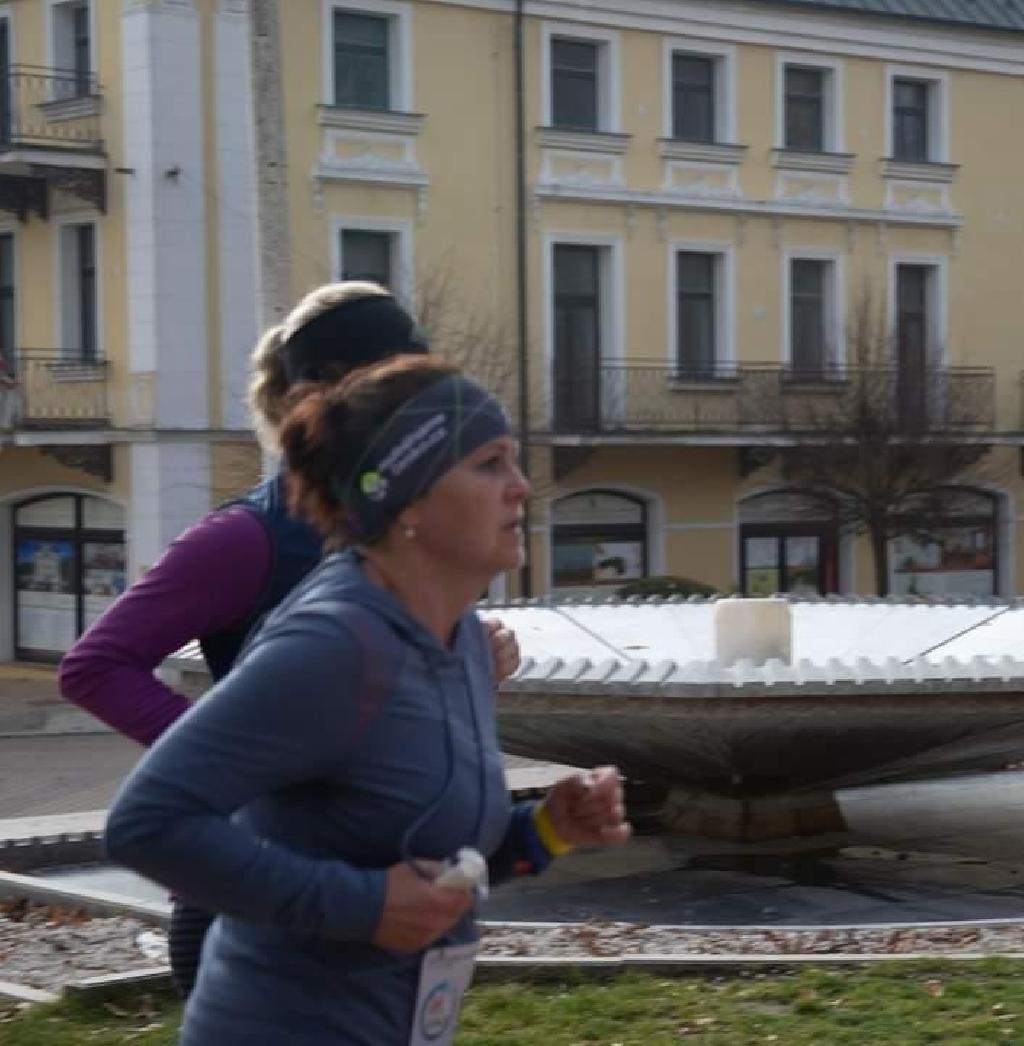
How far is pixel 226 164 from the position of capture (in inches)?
1137

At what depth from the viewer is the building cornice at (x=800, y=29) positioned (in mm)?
31312

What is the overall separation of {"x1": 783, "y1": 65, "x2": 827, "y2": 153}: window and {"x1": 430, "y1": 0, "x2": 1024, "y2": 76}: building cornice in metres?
0.50

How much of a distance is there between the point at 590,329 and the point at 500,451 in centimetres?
2920

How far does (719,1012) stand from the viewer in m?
6.63

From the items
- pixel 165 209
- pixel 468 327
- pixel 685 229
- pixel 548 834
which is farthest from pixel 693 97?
pixel 548 834

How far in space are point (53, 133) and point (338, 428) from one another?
88.7 feet

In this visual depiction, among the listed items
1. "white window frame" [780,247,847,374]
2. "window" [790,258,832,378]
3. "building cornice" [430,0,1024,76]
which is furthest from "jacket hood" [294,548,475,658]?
"window" [790,258,832,378]

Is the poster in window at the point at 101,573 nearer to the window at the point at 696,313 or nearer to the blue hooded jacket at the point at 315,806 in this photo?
the window at the point at 696,313

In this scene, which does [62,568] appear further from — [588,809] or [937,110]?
[588,809]

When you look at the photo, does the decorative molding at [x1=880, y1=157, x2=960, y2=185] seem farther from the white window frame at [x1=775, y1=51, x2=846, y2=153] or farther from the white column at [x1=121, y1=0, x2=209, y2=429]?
the white column at [x1=121, y1=0, x2=209, y2=429]

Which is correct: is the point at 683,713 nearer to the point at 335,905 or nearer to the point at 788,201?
the point at 335,905

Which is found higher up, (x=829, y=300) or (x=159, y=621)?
(x=829, y=300)

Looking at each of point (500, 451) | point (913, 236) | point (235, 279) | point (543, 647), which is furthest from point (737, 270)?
point (500, 451)

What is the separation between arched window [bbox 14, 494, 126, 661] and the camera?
3045cm
